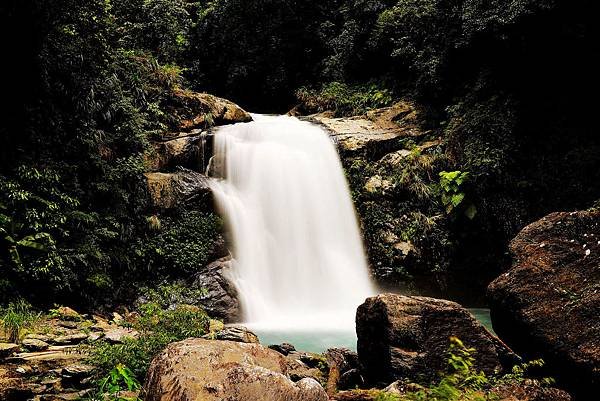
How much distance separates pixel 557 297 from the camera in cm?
479

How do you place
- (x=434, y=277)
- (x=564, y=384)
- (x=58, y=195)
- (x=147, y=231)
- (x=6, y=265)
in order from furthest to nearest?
(x=434, y=277) → (x=147, y=231) → (x=58, y=195) → (x=6, y=265) → (x=564, y=384)

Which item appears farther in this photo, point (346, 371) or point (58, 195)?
point (58, 195)

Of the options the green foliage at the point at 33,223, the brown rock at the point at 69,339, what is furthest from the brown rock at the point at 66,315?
the brown rock at the point at 69,339

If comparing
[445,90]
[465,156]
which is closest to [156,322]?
[465,156]

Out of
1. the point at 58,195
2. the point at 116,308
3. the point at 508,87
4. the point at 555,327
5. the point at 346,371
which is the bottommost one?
the point at 116,308

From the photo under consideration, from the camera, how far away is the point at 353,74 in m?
18.6

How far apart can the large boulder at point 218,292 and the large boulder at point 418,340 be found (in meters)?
4.83

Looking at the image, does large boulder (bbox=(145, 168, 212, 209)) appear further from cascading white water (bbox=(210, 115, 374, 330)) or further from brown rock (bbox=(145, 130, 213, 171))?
brown rock (bbox=(145, 130, 213, 171))

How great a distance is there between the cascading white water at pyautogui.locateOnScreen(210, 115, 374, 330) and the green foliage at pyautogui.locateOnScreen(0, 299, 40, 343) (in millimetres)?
4128

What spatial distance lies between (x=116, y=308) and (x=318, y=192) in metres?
6.09

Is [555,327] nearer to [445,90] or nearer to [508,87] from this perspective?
[508,87]

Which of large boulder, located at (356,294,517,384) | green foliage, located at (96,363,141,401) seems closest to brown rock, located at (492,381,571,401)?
large boulder, located at (356,294,517,384)

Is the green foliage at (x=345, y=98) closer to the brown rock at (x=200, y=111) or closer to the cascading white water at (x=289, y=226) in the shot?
the cascading white water at (x=289, y=226)

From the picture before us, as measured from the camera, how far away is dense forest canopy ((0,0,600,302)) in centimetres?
841
